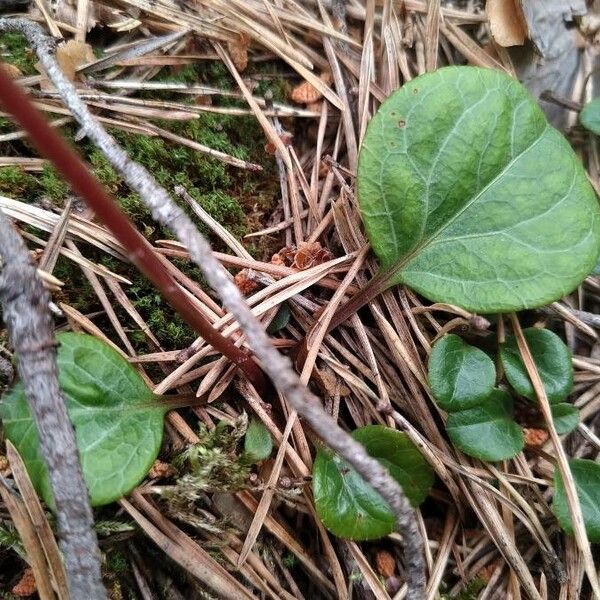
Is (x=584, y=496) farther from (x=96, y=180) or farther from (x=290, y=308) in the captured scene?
(x=96, y=180)

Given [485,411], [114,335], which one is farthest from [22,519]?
[485,411]

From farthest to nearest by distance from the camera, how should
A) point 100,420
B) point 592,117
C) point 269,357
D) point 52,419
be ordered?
1. point 592,117
2. point 100,420
3. point 52,419
4. point 269,357

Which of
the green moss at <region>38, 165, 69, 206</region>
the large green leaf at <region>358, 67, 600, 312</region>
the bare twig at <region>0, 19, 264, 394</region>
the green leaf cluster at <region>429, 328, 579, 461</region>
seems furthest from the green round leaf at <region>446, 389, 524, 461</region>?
the green moss at <region>38, 165, 69, 206</region>

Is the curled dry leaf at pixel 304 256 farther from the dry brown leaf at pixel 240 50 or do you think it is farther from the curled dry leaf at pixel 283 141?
the dry brown leaf at pixel 240 50

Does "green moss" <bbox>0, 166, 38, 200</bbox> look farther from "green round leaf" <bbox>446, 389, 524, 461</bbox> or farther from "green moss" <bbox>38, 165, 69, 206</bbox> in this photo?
"green round leaf" <bbox>446, 389, 524, 461</bbox>

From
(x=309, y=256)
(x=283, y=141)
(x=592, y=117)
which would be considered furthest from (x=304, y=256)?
(x=592, y=117)

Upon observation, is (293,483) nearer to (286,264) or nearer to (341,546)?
(341,546)
